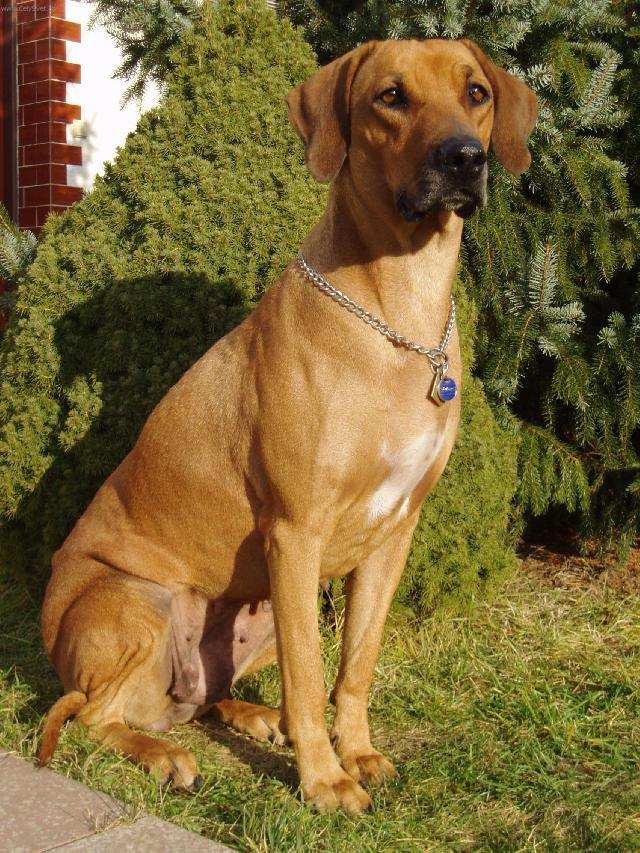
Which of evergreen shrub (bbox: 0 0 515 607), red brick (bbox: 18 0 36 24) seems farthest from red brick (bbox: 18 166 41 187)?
evergreen shrub (bbox: 0 0 515 607)

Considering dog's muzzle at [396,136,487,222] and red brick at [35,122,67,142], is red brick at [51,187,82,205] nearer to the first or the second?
red brick at [35,122,67,142]

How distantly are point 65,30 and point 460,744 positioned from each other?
585cm

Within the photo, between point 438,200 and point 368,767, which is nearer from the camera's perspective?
point 438,200

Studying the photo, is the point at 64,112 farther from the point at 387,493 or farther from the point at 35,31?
the point at 387,493

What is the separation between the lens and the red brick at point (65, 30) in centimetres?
679

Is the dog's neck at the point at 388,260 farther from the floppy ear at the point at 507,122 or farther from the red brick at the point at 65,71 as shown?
the red brick at the point at 65,71

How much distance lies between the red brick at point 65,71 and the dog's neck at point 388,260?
15.7 ft

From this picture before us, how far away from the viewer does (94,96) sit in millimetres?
7035

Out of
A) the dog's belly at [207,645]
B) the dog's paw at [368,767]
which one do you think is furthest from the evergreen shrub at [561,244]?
the dog's paw at [368,767]

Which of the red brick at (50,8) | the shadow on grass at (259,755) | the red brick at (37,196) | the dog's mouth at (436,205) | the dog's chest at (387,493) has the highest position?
the red brick at (50,8)

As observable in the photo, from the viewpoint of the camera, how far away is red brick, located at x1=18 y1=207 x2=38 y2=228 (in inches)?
274

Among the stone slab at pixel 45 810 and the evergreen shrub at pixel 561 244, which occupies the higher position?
the evergreen shrub at pixel 561 244

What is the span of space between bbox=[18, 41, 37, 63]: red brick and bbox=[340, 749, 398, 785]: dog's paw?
5.87m

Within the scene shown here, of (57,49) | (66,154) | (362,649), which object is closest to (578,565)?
(362,649)
